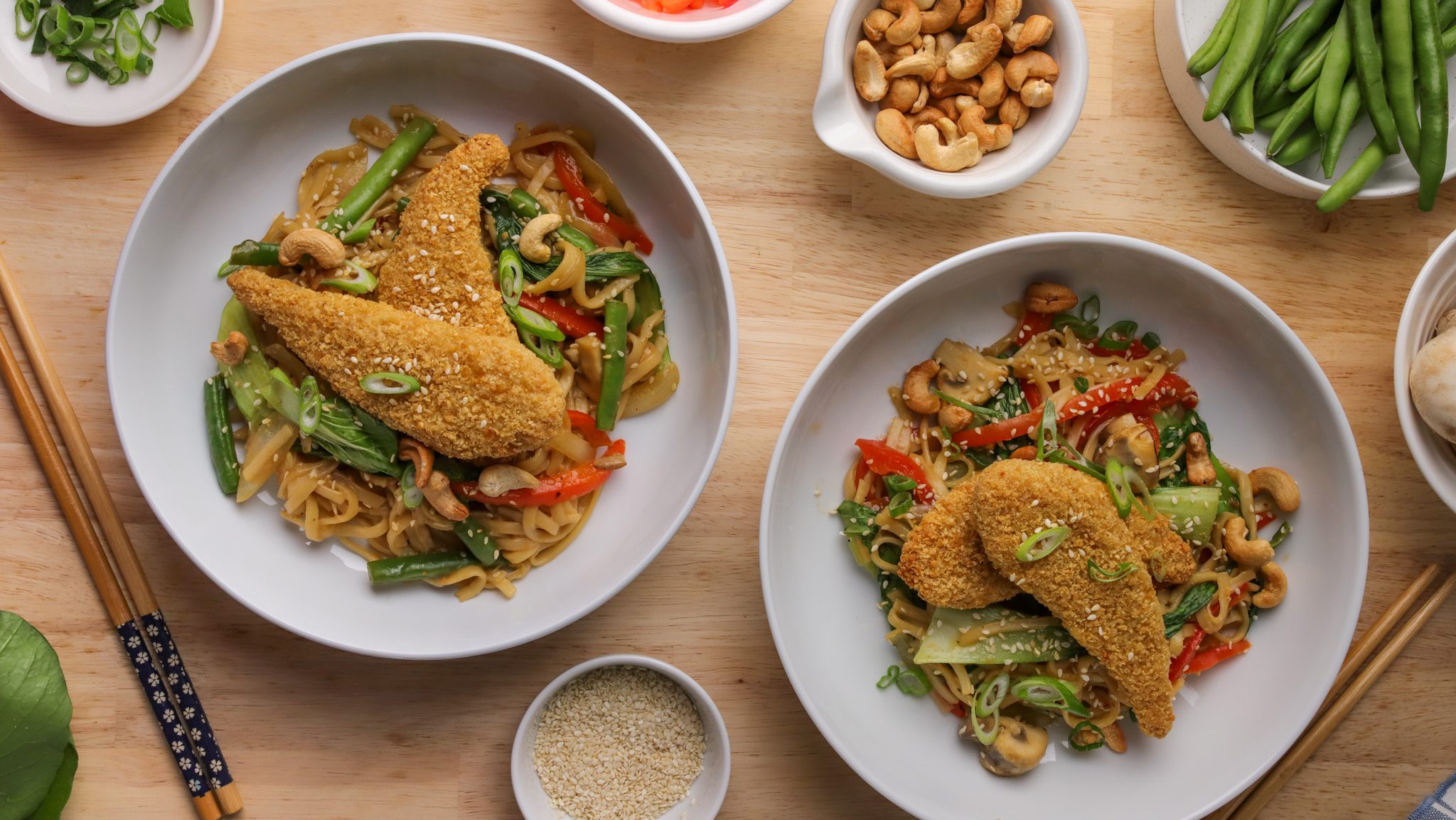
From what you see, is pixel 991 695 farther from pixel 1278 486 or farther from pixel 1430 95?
pixel 1430 95

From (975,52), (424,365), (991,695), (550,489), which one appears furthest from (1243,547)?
(424,365)

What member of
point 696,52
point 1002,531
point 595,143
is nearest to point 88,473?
point 595,143

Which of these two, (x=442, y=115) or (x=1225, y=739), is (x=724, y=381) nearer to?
(x=442, y=115)

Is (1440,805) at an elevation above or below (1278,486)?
below

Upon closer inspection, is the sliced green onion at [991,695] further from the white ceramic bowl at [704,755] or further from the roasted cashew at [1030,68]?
the roasted cashew at [1030,68]

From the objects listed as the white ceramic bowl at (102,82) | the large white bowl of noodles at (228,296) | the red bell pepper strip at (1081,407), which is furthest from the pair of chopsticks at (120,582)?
the red bell pepper strip at (1081,407)

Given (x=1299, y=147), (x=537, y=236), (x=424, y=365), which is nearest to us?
(x=424, y=365)

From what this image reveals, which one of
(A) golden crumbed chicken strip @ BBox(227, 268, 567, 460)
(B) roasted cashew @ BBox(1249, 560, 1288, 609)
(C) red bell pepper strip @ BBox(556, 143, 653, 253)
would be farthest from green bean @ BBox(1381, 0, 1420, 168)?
(A) golden crumbed chicken strip @ BBox(227, 268, 567, 460)

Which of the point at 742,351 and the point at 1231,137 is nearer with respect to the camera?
the point at 1231,137
